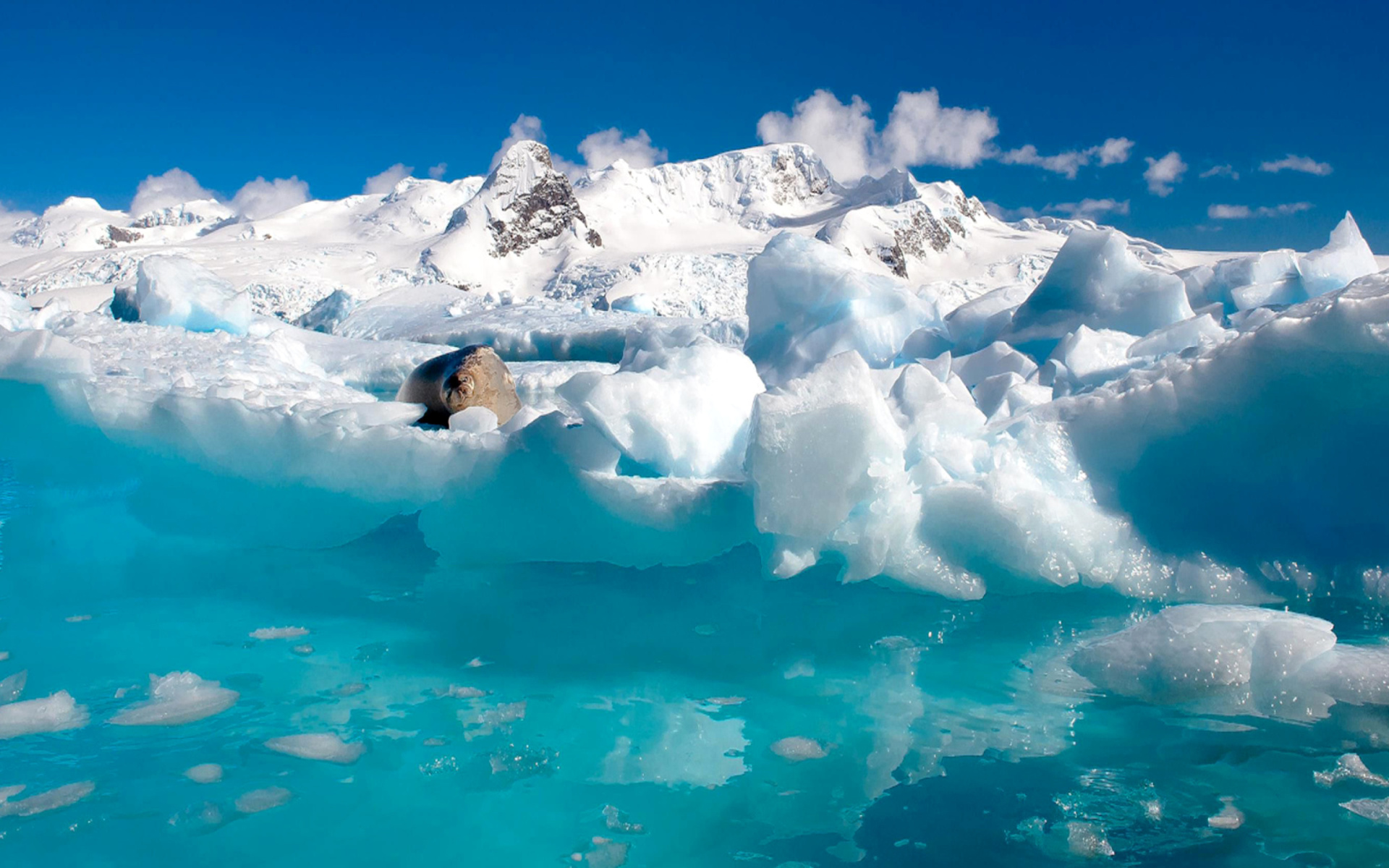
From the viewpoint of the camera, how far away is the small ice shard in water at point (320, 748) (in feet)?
6.30

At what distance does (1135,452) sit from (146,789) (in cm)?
293

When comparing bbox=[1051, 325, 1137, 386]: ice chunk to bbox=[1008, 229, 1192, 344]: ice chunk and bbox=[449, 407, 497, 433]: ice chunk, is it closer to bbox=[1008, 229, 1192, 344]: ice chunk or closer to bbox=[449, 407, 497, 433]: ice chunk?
bbox=[1008, 229, 1192, 344]: ice chunk

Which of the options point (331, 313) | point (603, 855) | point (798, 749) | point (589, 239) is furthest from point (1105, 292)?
point (589, 239)

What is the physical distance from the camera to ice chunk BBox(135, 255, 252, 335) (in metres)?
10.0

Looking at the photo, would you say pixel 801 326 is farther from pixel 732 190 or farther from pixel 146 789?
pixel 732 190

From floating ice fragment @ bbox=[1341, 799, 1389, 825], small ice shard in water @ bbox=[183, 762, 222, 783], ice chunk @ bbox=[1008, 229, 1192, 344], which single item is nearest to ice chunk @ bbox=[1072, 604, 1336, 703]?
floating ice fragment @ bbox=[1341, 799, 1389, 825]

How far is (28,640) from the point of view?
8.52ft

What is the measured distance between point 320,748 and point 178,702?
470 millimetres

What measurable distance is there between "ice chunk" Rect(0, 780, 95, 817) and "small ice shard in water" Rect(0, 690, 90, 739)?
283 mm

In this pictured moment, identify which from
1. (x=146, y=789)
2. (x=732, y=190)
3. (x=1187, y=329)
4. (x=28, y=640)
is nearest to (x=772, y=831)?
(x=146, y=789)

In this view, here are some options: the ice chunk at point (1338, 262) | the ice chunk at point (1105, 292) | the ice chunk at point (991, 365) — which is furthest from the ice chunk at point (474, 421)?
the ice chunk at point (1338, 262)

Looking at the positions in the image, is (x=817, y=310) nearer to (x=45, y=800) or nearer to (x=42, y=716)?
(x=42, y=716)

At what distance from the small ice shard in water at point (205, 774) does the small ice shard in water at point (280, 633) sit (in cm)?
79

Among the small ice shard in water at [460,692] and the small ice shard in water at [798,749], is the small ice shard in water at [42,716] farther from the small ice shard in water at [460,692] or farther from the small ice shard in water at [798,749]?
the small ice shard in water at [798,749]
